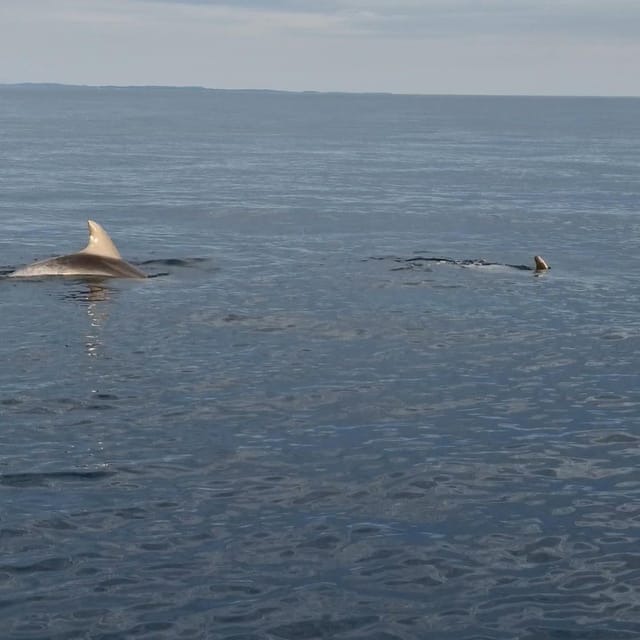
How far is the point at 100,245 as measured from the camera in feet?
128

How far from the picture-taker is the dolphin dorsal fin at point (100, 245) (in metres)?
38.7

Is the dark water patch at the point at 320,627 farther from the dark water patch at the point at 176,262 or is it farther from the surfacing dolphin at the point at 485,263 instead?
the surfacing dolphin at the point at 485,263

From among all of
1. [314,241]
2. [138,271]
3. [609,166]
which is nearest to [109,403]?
Result: [138,271]

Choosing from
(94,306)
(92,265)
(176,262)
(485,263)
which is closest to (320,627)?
(94,306)

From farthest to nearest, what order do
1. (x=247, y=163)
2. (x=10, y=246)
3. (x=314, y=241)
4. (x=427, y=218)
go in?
(x=247, y=163)
(x=427, y=218)
(x=314, y=241)
(x=10, y=246)

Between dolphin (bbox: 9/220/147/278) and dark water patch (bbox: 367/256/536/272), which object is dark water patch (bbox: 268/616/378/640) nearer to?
dolphin (bbox: 9/220/147/278)

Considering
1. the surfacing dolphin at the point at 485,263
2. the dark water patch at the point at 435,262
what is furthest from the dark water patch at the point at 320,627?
the surfacing dolphin at the point at 485,263

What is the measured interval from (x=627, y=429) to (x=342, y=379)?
21.9 ft

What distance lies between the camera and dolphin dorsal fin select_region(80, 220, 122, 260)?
127ft

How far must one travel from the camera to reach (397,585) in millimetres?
15875

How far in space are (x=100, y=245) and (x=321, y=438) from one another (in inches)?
750

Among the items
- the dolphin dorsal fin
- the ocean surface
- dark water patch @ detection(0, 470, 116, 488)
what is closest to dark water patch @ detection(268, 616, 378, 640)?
the ocean surface

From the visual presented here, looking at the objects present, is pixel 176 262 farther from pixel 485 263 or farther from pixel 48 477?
pixel 48 477

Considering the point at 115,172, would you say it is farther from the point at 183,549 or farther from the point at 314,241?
the point at 183,549
